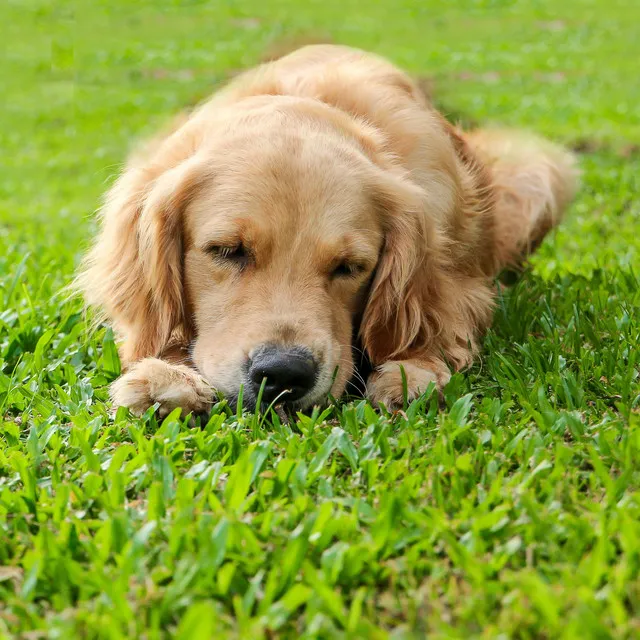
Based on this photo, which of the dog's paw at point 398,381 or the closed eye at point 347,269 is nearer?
the dog's paw at point 398,381

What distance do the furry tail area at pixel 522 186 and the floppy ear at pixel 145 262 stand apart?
6.94ft

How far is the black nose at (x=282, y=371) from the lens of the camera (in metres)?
3.43

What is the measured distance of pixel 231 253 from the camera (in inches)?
148

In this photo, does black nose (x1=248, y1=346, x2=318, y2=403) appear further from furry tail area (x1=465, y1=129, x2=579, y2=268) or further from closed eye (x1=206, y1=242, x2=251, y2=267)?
furry tail area (x1=465, y1=129, x2=579, y2=268)

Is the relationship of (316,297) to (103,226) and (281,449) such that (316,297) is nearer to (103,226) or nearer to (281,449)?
(281,449)

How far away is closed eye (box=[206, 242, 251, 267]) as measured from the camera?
147 inches

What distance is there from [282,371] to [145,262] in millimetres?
1011

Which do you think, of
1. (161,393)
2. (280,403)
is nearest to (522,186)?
(280,403)

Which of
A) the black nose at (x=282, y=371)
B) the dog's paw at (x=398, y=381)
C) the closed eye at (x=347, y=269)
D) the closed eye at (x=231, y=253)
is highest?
the closed eye at (x=231, y=253)

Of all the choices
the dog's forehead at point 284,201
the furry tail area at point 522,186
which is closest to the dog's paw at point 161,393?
the dog's forehead at point 284,201

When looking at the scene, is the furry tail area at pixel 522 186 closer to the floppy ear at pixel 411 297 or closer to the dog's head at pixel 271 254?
the floppy ear at pixel 411 297

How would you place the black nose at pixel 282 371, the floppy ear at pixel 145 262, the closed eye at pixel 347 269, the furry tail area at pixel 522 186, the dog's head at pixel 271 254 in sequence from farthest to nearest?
the furry tail area at pixel 522 186, the floppy ear at pixel 145 262, the closed eye at pixel 347 269, the dog's head at pixel 271 254, the black nose at pixel 282 371

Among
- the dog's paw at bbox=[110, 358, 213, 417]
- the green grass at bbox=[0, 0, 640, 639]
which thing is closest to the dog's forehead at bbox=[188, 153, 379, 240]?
the dog's paw at bbox=[110, 358, 213, 417]

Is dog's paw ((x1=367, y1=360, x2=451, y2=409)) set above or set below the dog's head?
below
